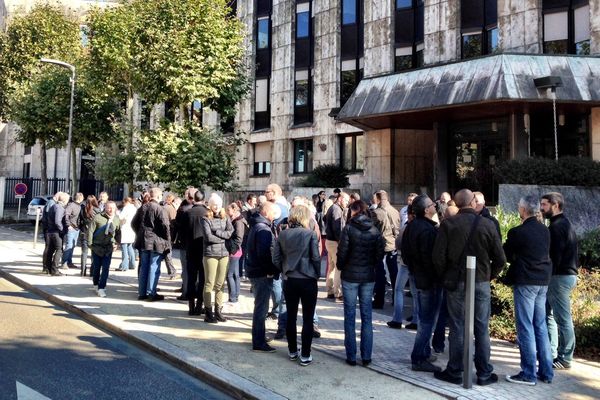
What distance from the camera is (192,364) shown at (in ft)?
19.3

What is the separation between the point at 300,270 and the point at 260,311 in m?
0.93

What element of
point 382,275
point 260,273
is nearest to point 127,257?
point 382,275

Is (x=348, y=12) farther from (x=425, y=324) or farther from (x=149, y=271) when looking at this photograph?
(x=425, y=324)

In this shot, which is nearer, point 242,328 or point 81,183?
point 242,328

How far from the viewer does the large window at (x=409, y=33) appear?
71.5 ft

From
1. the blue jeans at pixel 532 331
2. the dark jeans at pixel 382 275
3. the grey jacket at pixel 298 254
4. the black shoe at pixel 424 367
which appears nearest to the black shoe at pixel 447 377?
the black shoe at pixel 424 367

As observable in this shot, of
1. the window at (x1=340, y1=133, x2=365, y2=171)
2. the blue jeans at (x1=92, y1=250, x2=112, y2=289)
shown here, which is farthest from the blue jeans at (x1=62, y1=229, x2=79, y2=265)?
the window at (x1=340, y1=133, x2=365, y2=171)

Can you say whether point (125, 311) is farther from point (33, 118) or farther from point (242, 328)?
point (33, 118)

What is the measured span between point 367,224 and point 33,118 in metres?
25.5

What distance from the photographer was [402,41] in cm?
2227

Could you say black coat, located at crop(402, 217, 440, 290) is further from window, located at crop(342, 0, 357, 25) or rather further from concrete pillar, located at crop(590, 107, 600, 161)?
window, located at crop(342, 0, 357, 25)

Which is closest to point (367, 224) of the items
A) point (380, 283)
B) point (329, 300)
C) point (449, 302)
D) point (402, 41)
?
point (449, 302)

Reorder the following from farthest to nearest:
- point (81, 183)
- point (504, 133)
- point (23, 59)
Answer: point (81, 183)
point (23, 59)
point (504, 133)

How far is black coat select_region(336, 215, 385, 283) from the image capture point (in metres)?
6.05
